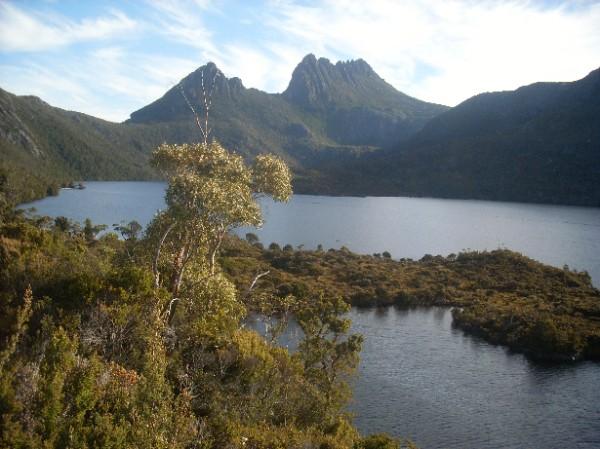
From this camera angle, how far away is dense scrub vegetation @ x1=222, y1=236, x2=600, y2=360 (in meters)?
53.8

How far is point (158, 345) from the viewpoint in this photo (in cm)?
1391

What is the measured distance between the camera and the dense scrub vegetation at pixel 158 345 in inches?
403

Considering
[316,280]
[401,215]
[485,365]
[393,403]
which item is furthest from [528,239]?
[393,403]

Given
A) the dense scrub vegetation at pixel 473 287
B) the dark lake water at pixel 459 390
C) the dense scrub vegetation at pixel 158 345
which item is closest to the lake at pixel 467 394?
the dark lake water at pixel 459 390

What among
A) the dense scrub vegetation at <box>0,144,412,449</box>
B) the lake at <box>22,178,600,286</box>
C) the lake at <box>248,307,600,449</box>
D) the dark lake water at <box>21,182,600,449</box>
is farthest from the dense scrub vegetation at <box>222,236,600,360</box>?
the dense scrub vegetation at <box>0,144,412,449</box>

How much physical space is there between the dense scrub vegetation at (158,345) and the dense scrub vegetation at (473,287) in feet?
129

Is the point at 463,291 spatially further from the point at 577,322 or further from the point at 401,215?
the point at 401,215

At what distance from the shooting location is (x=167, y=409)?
439 inches

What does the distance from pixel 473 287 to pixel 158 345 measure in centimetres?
6971

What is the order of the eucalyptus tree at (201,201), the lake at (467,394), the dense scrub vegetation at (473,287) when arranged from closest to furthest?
the eucalyptus tree at (201,201), the lake at (467,394), the dense scrub vegetation at (473,287)

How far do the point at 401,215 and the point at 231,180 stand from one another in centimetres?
15830

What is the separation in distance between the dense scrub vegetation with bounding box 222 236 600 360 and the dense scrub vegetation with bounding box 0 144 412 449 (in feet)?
129

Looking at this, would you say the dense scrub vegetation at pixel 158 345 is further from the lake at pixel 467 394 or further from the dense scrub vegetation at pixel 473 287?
the dense scrub vegetation at pixel 473 287

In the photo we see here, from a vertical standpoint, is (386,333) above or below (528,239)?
below
